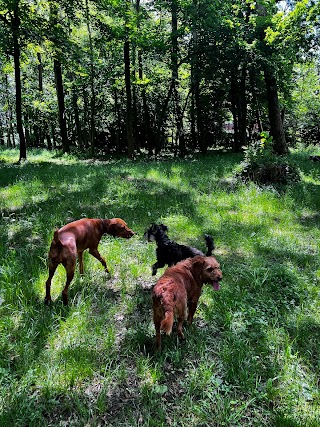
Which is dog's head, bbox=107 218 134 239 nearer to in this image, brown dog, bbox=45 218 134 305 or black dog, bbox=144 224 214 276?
brown dog, bbox=45 218 134 305

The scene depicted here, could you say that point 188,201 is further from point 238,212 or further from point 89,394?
point 89,394

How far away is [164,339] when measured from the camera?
347 centimetres

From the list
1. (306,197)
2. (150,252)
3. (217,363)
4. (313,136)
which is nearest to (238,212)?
(306,197)

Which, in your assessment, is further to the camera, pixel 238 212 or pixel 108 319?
pixel 238 212

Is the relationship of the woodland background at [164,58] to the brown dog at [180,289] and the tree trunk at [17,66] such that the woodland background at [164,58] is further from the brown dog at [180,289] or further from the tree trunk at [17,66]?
the brown dog at [180,289]

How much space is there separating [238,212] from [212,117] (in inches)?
657

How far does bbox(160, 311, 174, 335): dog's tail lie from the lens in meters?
2.74

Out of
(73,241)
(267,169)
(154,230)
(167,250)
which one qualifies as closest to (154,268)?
(167,250)

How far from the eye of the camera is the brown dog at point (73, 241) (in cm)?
373

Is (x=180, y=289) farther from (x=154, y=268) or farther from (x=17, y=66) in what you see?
(x=17, y=66)

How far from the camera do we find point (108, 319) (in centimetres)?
381

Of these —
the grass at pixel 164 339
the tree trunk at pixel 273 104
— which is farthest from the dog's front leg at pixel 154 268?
the tree trunk at pixel 273 104

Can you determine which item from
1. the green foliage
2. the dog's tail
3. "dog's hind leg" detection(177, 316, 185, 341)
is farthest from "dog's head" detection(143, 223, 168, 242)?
the green foliage

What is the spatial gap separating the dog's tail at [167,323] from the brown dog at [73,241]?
1413 millimetres
